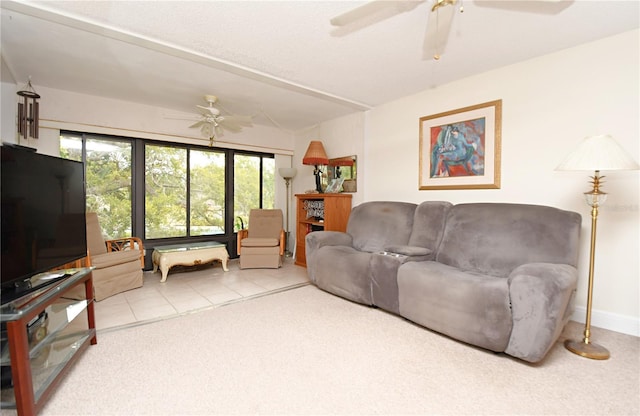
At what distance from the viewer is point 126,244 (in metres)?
3.84

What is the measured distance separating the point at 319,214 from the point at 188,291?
6.86ft

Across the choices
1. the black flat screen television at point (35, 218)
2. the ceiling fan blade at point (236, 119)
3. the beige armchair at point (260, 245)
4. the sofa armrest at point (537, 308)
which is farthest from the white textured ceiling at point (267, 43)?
the beige armchair at point (260, 245)

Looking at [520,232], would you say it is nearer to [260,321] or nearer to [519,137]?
[519,137]

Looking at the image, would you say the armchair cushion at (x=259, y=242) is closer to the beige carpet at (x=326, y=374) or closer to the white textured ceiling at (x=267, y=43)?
the beige carpet at (x=326, y=374)

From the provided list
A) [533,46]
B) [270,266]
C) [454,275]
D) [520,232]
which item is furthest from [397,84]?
[270,266]

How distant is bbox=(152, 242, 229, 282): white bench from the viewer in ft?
11.7

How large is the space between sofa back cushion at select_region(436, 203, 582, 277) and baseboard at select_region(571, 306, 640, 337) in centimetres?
68

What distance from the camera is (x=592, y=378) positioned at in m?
1.67

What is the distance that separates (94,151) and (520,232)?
4851 mm

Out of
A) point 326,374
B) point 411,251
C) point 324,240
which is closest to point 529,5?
point 411,251

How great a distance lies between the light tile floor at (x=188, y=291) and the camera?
2551mm

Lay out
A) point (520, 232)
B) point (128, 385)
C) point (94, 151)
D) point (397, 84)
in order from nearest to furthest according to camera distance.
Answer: point (128, 385) → point (520, 232) → point (397, 84) → point (94, 151)

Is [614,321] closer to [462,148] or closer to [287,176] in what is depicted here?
[462,148]

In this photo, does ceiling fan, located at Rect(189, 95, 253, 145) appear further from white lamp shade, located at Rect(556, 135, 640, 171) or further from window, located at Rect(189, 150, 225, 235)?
white lamp shade, located at Rect(556, 135, 640, 171)
